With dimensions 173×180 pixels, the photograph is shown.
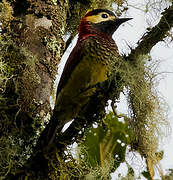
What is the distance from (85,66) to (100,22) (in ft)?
2.03

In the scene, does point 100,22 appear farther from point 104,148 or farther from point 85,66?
point 104,148

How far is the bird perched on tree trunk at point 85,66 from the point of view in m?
2.42

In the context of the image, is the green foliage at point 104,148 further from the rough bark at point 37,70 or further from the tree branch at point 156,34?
the tree branch at point 156,34

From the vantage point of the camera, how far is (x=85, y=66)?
9.17ft

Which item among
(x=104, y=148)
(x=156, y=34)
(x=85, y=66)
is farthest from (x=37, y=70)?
(x=156, y=34)

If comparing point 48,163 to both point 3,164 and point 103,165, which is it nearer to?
point 3,164

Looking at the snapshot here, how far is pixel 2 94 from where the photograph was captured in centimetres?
238

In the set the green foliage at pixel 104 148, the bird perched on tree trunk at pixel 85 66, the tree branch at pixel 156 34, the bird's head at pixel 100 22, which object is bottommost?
the green foliage at pixel 104 148

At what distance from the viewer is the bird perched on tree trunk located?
242 centimetres

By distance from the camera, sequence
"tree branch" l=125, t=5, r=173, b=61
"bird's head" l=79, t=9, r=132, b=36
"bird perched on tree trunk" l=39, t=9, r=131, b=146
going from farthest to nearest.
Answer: "bird's head" l=79, t=9, r=132, b=36
"bird perched on tree trunk" l=39, t=9, r=131, b=146
"tree branch" l=125, t=5, r=173, b=61

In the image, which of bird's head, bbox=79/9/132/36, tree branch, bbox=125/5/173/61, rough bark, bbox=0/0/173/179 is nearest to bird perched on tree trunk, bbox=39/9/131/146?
bird's head, bbox=79/9/132/36

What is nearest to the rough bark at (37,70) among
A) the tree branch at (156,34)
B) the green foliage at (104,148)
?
the tree branch at (156,34)

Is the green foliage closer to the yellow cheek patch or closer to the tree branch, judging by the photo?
the tree branch

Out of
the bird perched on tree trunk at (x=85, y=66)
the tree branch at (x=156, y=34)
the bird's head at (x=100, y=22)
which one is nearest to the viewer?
the tree branch at (x=156, y=34)
